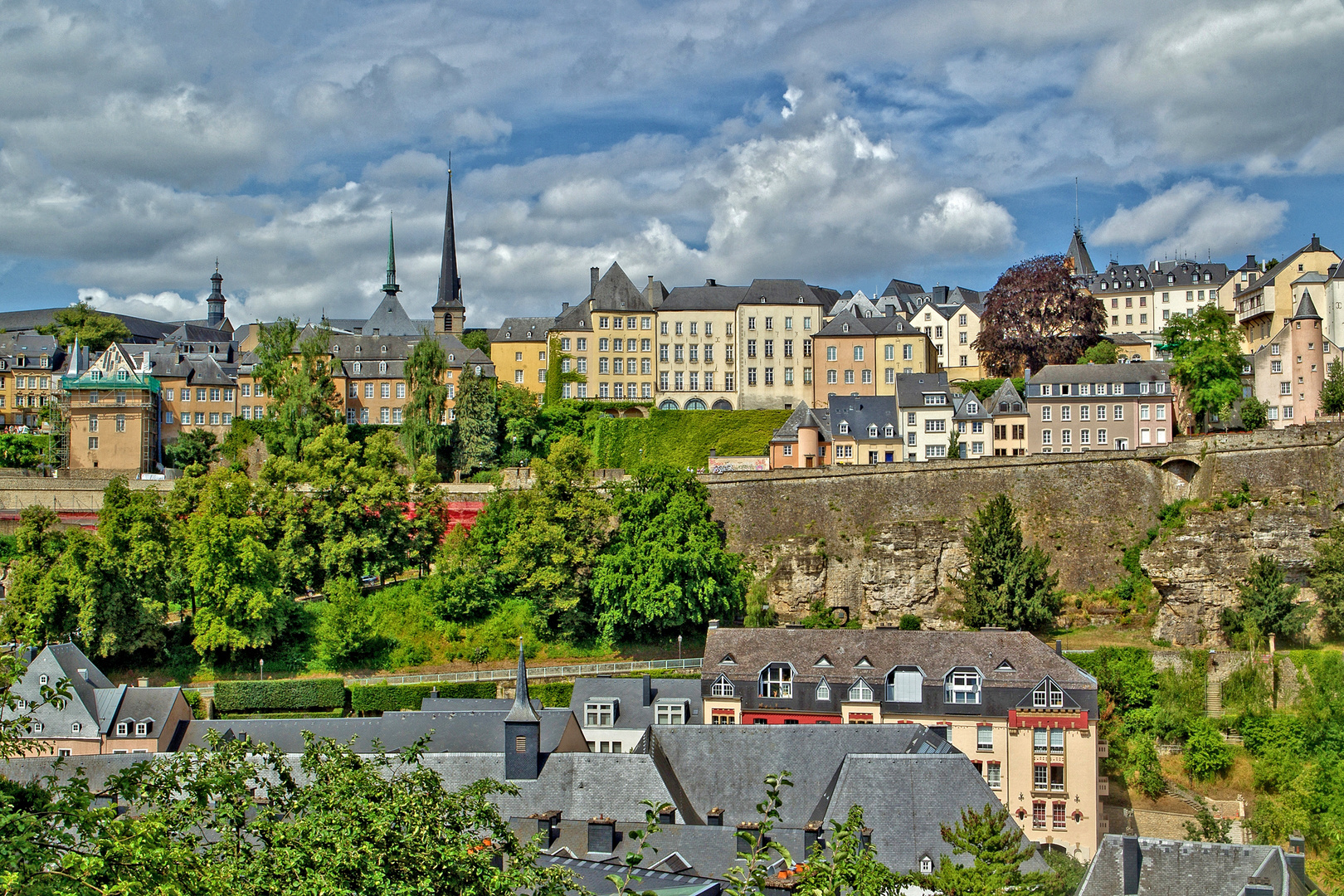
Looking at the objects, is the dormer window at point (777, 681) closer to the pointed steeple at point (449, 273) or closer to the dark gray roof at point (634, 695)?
the dark gray roof at point (634, 695)

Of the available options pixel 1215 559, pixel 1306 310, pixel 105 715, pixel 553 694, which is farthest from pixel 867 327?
pixel 105 715

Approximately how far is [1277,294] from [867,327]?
24081 mm

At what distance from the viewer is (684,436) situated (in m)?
65.4

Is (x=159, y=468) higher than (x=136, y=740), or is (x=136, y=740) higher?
(x=159, y=468)

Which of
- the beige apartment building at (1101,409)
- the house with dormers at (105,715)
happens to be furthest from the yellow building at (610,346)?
the house with dormers at (105,715)

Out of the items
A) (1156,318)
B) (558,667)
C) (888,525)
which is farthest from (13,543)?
(1156,318)

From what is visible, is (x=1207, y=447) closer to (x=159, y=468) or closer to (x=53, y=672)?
(x=53, y=672)

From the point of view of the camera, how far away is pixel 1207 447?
50.2 m

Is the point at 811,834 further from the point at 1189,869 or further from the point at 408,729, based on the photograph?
the point at 408,729

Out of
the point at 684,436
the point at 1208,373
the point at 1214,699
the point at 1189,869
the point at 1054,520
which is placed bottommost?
the point at 1189,869

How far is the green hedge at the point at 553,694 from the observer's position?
142ft

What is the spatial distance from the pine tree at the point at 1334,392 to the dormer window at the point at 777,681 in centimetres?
3249

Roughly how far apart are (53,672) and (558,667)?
16.8 meters

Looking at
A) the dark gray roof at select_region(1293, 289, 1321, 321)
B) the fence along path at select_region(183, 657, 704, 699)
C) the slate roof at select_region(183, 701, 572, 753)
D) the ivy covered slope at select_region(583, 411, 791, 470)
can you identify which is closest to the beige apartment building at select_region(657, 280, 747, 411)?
the ivy covered slope at select_region(583, 411, 791, 470)
